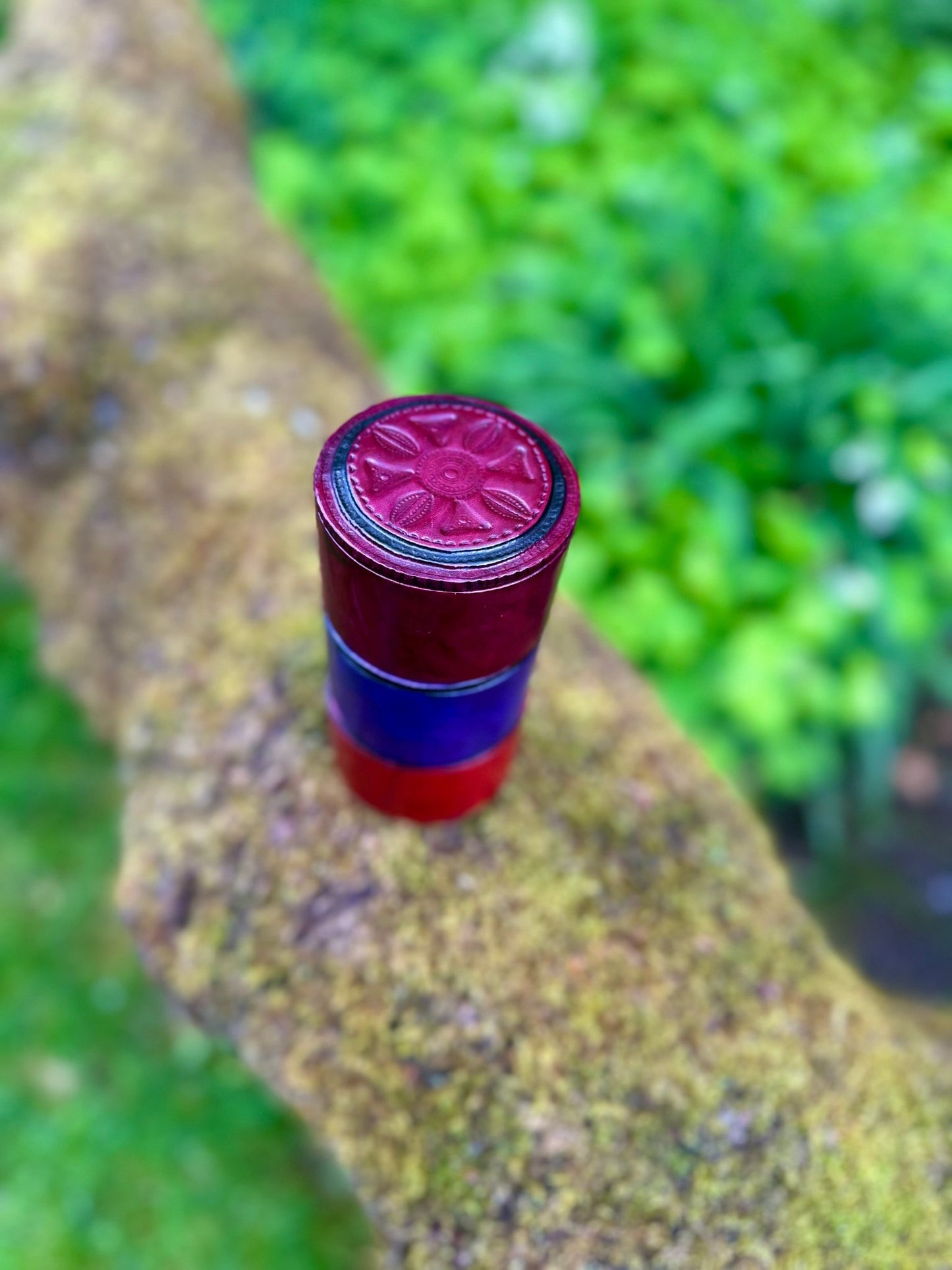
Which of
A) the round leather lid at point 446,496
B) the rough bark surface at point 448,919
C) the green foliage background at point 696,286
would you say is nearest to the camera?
the round leather lid at point 446,496

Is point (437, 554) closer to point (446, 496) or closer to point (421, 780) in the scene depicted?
point (446, 496)

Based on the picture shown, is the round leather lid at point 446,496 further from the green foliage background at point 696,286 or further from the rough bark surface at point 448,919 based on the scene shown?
the green foliage background at point 696,286

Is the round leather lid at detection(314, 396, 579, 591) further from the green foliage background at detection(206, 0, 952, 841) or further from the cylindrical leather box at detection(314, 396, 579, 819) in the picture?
the green foliage background at detection(206, 0, 952, 841)

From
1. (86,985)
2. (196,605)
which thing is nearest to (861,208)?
(196,605)

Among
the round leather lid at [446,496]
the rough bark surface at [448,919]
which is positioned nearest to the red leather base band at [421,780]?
the rough bark surface at [448,919]

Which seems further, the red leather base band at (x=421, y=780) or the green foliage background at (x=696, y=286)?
the green foliage background at (x=696, y=286)

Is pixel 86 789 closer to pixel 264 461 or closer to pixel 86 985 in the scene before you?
pixel 86 985
